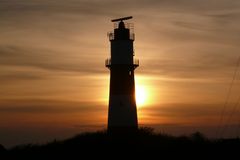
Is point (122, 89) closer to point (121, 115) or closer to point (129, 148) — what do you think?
point (121, 115)

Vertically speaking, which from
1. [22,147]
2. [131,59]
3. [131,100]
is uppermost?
[131,59]

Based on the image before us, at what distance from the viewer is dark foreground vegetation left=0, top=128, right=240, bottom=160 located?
141ft

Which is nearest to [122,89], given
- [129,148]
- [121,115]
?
[121,115]

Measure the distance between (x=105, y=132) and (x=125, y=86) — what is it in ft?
14.4

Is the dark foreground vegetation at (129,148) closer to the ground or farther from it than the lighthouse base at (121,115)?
closer to the ground

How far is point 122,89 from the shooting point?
5150 centimetres

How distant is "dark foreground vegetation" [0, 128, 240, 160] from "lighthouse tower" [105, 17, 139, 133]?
123 centimetres

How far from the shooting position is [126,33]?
52906 millimetres

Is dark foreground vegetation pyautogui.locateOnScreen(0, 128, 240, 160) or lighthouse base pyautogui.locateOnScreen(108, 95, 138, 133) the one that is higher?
lighthouse base pyautogui.locateOnScreen(108, 95, 138, 133)

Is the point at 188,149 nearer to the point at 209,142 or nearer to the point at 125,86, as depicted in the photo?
the point at 209,142

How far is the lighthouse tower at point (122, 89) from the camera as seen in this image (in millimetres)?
51531

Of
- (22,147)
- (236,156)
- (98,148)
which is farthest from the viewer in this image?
(22,147)

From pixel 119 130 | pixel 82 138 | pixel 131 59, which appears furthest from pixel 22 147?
pixel 131 59

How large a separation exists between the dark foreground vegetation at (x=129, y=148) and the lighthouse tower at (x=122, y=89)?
1234 millimetres
